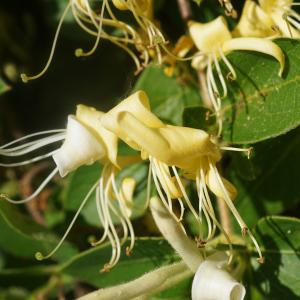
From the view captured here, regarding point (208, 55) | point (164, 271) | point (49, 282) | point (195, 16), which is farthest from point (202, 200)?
point (49, 282)

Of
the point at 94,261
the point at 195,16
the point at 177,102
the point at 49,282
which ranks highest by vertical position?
the point at 195,16

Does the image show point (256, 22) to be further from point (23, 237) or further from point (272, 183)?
point (23, 237)

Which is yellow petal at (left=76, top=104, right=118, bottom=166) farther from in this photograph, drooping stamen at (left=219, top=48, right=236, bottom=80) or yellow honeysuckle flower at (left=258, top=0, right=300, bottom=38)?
yellow honeysuckle flower at (left=258, top=0, right=300, bottom=38)

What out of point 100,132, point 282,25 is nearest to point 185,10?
point 282,25

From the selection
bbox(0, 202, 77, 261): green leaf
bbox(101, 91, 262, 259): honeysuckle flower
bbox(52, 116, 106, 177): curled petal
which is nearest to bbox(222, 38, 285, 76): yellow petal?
bbox(101, 91, 262, 259): honeysuckle flower

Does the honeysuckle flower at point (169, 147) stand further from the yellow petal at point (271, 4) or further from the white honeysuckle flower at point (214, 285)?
the yellow petal at point (271, 4)

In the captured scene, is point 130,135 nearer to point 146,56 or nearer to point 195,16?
point 146,56
